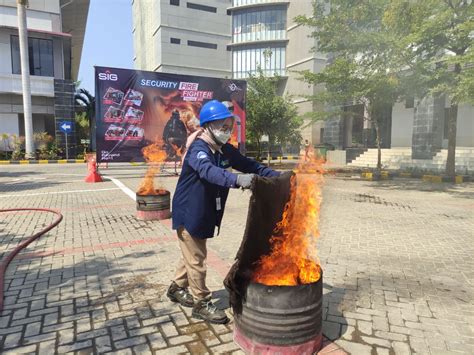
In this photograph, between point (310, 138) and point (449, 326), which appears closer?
point (449, 326)

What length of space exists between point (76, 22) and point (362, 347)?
44737 millimetres

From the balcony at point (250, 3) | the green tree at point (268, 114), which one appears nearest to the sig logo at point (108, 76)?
the green tree at point (268, 114)

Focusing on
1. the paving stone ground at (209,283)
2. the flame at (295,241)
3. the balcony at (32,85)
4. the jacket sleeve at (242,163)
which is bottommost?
the paving stone ground at (209,283)

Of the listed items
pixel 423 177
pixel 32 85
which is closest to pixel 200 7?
pixel 32 85

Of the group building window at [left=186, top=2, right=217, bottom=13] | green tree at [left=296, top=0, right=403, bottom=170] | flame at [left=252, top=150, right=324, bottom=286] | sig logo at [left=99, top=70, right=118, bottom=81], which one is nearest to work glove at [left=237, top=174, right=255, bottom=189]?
flame at [left=252, top=150, right=324, bottom=286]

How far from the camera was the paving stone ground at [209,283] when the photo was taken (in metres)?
3.19

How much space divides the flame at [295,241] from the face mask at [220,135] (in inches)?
28.2

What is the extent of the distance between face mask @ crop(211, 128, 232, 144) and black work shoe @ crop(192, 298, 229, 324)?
60.5 inches

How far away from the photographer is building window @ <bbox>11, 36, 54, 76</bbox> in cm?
2848

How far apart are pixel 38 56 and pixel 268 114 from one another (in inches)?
777

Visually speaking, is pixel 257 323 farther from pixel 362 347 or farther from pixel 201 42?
pixel 201 42

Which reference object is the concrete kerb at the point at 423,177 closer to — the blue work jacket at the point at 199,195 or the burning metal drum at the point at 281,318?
the blue work jacket at the point at 199,195

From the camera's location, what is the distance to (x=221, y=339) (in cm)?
320

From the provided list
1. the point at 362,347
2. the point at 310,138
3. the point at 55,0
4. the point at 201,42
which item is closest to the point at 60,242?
the point at 362,347
